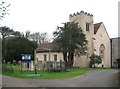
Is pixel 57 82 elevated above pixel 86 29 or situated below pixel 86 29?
below

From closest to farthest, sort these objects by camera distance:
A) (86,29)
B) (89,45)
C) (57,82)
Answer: (57,82) → (86,29) → (89,45)

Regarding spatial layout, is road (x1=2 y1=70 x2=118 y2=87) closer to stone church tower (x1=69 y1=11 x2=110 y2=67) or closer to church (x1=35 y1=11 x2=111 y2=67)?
church (x1=35 y1=11 x2=111 y2=67)

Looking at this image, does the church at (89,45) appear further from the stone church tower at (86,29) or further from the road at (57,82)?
the road at (57,82)

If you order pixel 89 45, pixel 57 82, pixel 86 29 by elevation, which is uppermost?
pixel 86 29

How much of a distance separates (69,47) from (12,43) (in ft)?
79.9

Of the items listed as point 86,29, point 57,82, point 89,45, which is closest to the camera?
point 57,82

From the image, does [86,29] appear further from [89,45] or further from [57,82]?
[57,82]

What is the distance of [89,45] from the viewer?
63.4 meters

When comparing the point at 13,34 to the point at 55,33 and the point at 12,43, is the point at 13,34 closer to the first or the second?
the point at 12,43

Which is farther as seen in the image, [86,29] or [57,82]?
[86,29]

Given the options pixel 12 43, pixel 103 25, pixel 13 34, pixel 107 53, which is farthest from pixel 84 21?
pixel 13 34

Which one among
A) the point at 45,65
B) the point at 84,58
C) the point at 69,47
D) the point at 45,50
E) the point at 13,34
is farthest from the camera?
the point at 13,34

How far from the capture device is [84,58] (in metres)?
61.6

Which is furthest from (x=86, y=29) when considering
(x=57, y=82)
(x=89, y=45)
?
(x=57, y=82)
